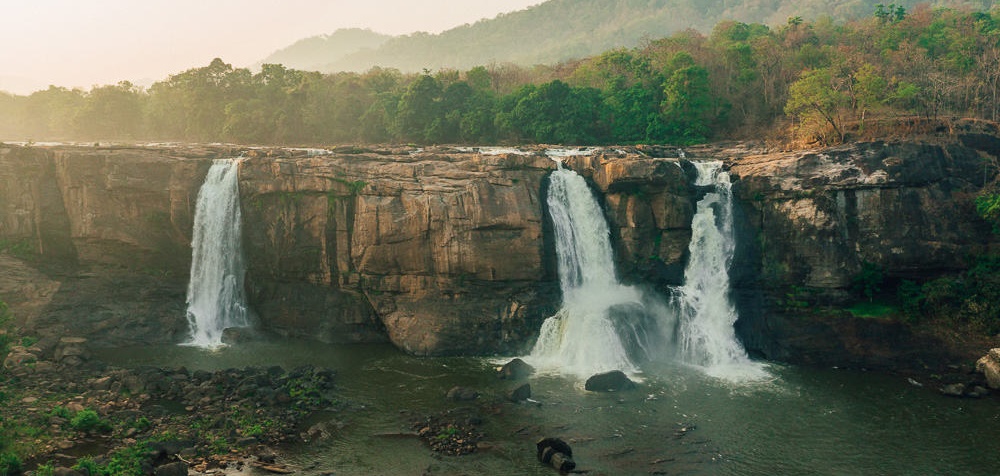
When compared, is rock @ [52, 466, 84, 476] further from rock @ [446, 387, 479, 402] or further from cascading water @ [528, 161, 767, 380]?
cascading water @ [528, 161, 767, 380]

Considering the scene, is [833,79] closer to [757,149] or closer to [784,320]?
[757,149]

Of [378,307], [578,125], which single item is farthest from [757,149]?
[378,307]

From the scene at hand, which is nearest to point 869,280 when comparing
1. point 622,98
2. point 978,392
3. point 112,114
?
point 978,392

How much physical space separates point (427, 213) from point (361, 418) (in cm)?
1011

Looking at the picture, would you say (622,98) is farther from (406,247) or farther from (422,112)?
(406,247)

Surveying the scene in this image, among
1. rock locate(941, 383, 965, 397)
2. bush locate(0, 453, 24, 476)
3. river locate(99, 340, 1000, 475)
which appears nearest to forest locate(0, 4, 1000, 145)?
rock locate(941, 383, 965, 397)

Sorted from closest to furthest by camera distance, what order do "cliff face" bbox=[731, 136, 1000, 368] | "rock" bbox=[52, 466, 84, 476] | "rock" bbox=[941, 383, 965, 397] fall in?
"rock" bbox=[52, 466, 84, 476]
"rock" bbox=[941, 383, 965, 397]
"cliff face" bbox=[731, 136, 1000, 368]

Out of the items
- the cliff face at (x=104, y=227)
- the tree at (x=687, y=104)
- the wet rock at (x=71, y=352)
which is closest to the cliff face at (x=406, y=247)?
the cliff face at (x=104, y=227)

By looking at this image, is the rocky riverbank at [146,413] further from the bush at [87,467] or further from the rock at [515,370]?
the rock at [515,370]

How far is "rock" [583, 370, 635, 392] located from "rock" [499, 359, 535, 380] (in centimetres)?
274

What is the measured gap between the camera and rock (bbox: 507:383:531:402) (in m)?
23.5

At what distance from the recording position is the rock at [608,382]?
24.5 metres

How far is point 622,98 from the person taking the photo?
45.1 m

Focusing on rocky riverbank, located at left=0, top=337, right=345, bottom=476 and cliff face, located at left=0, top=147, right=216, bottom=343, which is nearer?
rocky riverbank, located at left=0, top=337, right=345, bottom=476
